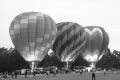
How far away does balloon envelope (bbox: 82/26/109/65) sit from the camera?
73.1 metres

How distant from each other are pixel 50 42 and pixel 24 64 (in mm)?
42097

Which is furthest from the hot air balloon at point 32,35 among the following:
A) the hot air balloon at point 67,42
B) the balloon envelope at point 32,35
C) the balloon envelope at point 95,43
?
the balloon envelope at point 95,43

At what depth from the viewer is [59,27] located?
65688 mm

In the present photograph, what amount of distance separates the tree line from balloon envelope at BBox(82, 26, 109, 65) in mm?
7882

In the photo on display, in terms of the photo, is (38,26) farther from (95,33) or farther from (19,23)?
(95,33)

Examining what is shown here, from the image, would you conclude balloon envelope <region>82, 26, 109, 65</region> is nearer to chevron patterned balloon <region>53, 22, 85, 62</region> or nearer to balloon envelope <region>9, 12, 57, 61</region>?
chevron patterned balloon <region>53, 22, 85, 62</region>

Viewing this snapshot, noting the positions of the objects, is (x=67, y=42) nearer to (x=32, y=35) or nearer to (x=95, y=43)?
(x=95, y=43)

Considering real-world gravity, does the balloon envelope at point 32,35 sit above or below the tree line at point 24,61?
above

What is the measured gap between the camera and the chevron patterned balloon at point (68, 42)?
64125 millimetres

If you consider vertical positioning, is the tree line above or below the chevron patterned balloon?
below

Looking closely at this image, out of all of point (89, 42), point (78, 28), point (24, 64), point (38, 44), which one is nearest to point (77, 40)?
point (78, 28)

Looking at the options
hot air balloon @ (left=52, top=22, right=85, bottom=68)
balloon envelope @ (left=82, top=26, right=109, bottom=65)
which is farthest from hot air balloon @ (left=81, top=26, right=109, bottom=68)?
hot air balloon @ (left=52, top=22, right=85, bottom=68)

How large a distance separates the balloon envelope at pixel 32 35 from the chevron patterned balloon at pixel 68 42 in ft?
36.6

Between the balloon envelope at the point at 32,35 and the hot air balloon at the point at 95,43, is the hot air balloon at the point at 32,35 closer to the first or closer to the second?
the balloon envelope at the point at 32,35
